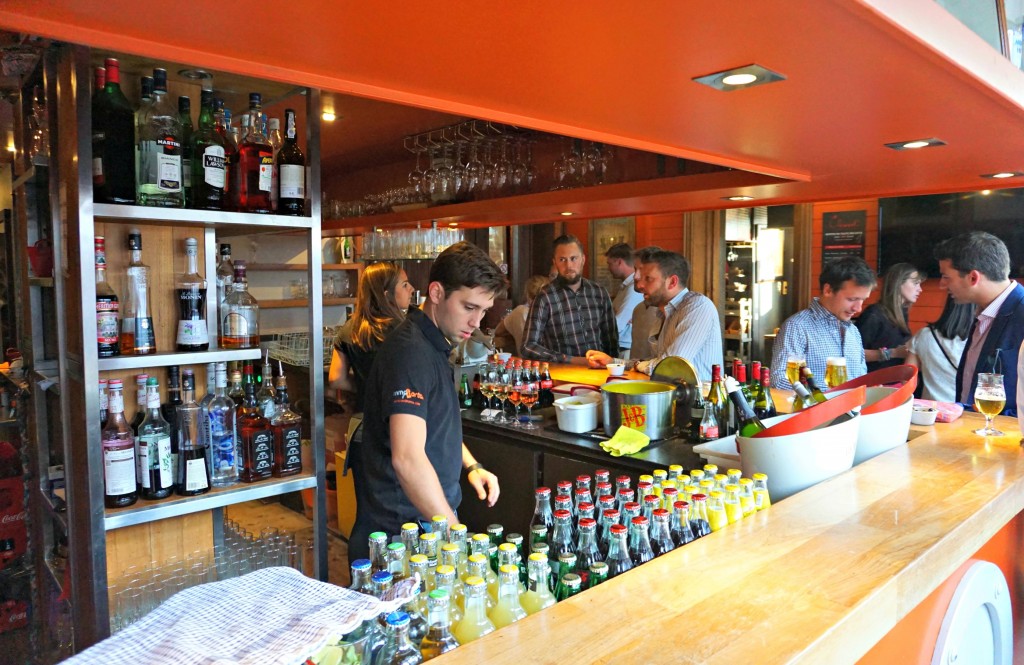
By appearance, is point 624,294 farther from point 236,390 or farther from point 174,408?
point 174,408

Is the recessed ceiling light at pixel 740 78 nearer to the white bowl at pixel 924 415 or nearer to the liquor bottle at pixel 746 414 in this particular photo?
the liquor bottle at pixel 746 414

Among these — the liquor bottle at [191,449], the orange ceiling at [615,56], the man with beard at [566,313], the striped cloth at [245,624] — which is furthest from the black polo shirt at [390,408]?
the man with beard at [566,313]

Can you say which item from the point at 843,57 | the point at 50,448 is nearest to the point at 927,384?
the point at 843,57

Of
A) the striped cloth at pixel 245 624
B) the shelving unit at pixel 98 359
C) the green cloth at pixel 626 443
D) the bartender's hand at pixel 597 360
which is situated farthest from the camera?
the bartender's hand at pixel 597 360

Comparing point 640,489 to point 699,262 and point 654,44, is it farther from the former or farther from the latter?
point 699,262

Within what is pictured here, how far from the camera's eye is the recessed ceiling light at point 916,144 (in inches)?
86.4

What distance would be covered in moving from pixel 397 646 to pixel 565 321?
13.8 ft

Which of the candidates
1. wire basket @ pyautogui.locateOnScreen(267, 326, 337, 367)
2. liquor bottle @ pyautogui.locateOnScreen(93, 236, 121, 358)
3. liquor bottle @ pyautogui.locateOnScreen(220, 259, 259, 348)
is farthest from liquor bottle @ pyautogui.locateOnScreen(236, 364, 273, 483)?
wire basket @ pyautogui.locateOnScreen(267, 326, 337, 367)

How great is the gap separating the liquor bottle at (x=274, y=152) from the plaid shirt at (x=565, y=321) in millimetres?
3011

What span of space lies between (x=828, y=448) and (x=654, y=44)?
1.39 meters

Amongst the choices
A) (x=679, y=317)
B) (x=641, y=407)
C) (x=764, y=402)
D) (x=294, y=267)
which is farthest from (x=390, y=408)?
(x=294, y=267)

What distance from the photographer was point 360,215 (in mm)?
4895

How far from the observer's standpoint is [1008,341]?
334 cm

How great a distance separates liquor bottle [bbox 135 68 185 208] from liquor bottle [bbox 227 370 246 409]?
0.54m
